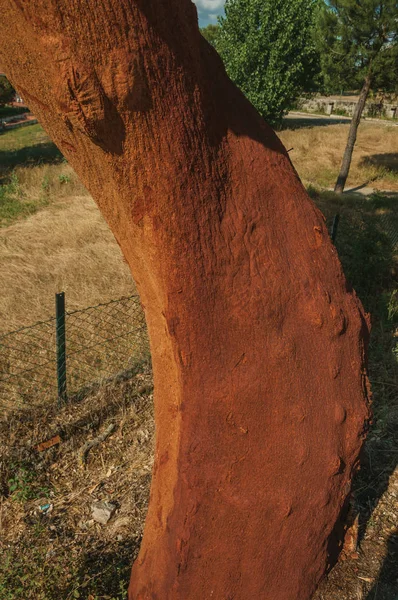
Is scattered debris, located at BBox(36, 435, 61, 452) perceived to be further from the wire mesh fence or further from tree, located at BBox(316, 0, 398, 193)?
tree, located at BBox(316, 0, 398, 193)

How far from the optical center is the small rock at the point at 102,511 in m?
3.27

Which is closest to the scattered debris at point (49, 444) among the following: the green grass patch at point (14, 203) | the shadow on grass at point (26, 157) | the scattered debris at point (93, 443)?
the scattered debris at point (93, 443)

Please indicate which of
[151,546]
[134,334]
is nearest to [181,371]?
[151,546]

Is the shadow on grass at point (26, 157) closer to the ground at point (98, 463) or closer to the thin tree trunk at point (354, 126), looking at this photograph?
the ground at point (98, 463)

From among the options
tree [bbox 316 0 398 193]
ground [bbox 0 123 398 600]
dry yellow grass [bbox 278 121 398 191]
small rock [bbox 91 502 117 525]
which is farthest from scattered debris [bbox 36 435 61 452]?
dry yellow grass [bbox 278 121 398 191]

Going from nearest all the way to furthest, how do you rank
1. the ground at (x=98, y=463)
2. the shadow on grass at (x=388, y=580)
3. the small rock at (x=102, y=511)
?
the shadow on grass at (x=388, y=580)
the ground at (x=98, y=463)
the small rock at (x=102, y=511)

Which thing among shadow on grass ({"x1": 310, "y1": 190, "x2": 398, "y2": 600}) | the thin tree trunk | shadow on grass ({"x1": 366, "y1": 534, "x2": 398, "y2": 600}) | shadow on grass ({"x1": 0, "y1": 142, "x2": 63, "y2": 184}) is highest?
the thin tree trunk

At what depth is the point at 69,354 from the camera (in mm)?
4660

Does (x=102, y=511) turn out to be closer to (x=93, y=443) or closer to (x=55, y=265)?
(x=93, y=443)

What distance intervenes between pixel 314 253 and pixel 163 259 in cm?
66

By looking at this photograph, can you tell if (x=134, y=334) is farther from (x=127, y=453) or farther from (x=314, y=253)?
(x=314, y=253)

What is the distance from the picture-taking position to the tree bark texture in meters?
1.39

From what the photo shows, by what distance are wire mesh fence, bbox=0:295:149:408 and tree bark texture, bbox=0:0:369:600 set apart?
240 centimetres

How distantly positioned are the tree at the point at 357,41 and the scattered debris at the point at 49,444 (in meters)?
11.2
